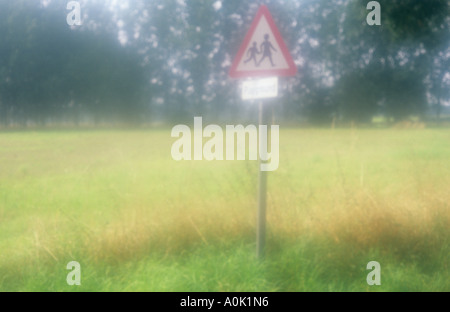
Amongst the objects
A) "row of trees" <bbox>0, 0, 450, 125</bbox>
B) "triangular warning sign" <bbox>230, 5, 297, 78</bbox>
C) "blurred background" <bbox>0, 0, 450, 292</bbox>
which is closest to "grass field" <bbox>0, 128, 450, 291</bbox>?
"blurred background" <bbox>0, 0, 450, 292</bbox>

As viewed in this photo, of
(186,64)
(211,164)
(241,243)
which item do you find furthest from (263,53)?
(186,64)

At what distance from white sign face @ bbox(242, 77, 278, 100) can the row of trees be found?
67.6ft

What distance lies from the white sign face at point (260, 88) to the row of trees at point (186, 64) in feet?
67.6

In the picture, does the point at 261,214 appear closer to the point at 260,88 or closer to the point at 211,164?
the point at 260,88

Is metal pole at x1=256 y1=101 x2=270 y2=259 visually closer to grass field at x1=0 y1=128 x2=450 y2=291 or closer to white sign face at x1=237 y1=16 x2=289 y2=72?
grass field at x1=0 y1=128 x2=450 y2=291

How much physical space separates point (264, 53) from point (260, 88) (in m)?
0.37

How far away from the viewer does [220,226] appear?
483cm

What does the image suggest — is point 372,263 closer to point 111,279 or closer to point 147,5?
point 111,279

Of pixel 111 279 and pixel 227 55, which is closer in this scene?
pixel 111 279

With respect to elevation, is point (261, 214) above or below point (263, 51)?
below

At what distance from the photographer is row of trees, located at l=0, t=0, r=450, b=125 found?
27500 millimetres

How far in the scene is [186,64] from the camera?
3053 centimetres

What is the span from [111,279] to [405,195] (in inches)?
163
